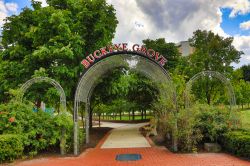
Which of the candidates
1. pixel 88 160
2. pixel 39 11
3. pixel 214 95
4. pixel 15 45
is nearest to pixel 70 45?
pixel 39 11

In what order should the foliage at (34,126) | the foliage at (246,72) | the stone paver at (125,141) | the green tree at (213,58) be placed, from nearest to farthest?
the foliage at (34,126) → the stone paver at (125,141) → the green tree at (213,58) → the foliage at (246,72)

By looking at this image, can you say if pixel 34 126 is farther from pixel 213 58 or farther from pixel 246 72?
pixel 246 72

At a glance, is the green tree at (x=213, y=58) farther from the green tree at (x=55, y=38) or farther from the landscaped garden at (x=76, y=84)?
the green tree at (x=55, y=38)

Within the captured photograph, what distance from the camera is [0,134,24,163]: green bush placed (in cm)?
890

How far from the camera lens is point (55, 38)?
44.4 feet

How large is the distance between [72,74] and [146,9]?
17.4 ft

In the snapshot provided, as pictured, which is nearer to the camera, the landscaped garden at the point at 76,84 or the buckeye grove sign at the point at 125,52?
the landscaped garden at the point at 76,84

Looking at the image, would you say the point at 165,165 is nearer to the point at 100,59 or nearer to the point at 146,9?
the point at 100,59

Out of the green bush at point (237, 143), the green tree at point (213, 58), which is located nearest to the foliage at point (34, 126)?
the green bush at point (237, 143)

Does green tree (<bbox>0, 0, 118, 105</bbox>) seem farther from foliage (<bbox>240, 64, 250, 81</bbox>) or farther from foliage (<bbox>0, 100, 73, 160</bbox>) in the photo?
foliage (<bbox>240, 64, 250, 81</bbox>)

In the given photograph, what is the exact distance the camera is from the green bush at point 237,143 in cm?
863

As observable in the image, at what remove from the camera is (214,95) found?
66.9 ft

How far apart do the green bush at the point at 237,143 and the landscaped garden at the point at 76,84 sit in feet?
0.11

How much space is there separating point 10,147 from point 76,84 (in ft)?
20.9
